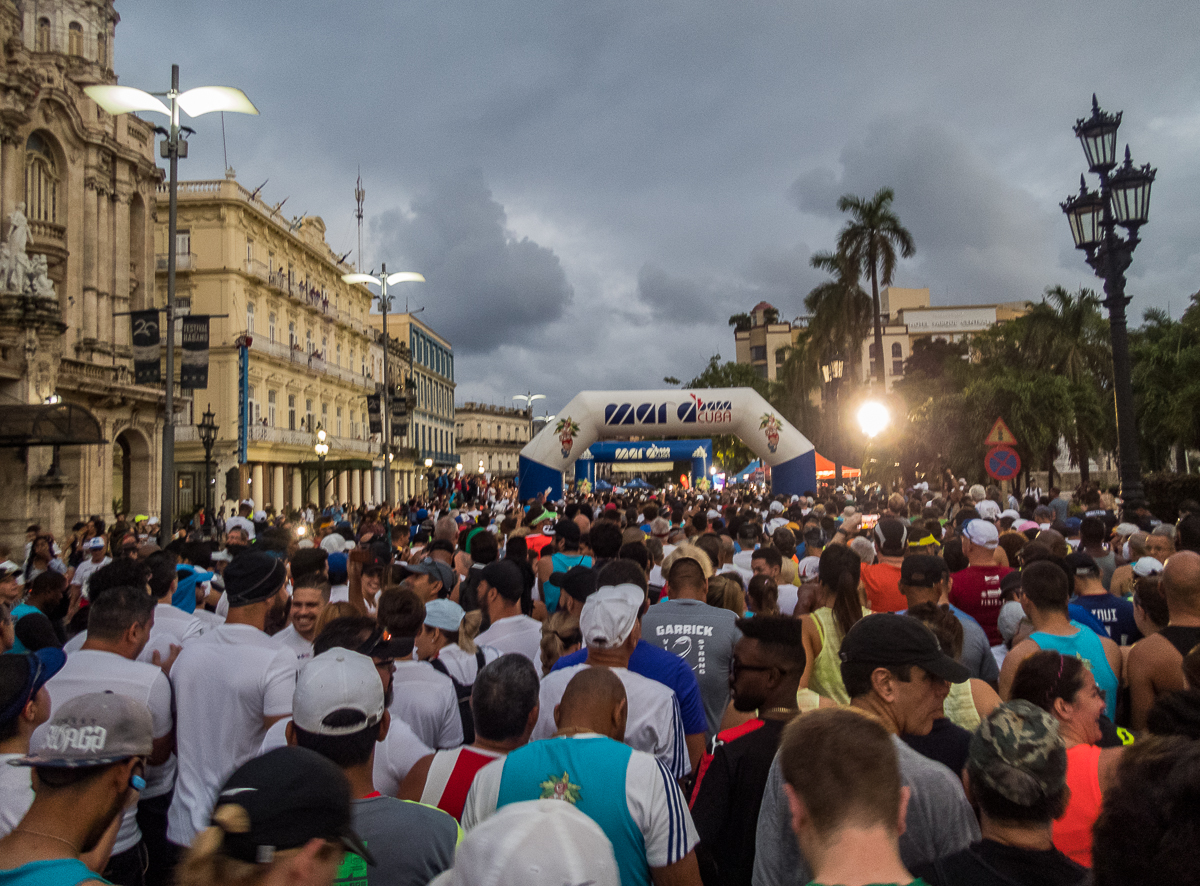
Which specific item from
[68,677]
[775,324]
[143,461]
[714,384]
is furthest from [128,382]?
[775,324]

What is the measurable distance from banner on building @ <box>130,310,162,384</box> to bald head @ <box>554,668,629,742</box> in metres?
15.7

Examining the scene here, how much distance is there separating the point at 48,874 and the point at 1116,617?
5569mm

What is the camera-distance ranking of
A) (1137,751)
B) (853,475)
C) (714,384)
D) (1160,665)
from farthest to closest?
(714,384), (853,475), (1160,665), (1137,751)

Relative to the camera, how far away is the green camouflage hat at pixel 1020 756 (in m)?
2.18

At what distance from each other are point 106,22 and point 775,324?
240ft

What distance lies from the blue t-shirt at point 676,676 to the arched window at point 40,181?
2786 centimetres

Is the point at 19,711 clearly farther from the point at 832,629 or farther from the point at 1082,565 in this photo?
the point at 1082,565

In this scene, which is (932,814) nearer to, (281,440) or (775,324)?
(281,440)

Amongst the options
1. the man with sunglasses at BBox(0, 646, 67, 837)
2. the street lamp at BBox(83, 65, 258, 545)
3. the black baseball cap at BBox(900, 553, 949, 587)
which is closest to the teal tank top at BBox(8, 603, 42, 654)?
the man with sunglasses at BBox(0, 646, 67, 837)

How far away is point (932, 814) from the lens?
2.48 m

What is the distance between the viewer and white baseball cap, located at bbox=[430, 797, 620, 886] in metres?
1.60

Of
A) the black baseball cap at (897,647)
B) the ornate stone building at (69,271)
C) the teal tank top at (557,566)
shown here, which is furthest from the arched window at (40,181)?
the black baseball cap at (897,647)

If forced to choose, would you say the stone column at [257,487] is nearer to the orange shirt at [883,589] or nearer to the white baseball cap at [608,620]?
the orange shirt at [883,589]

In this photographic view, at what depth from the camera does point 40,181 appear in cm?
2573
